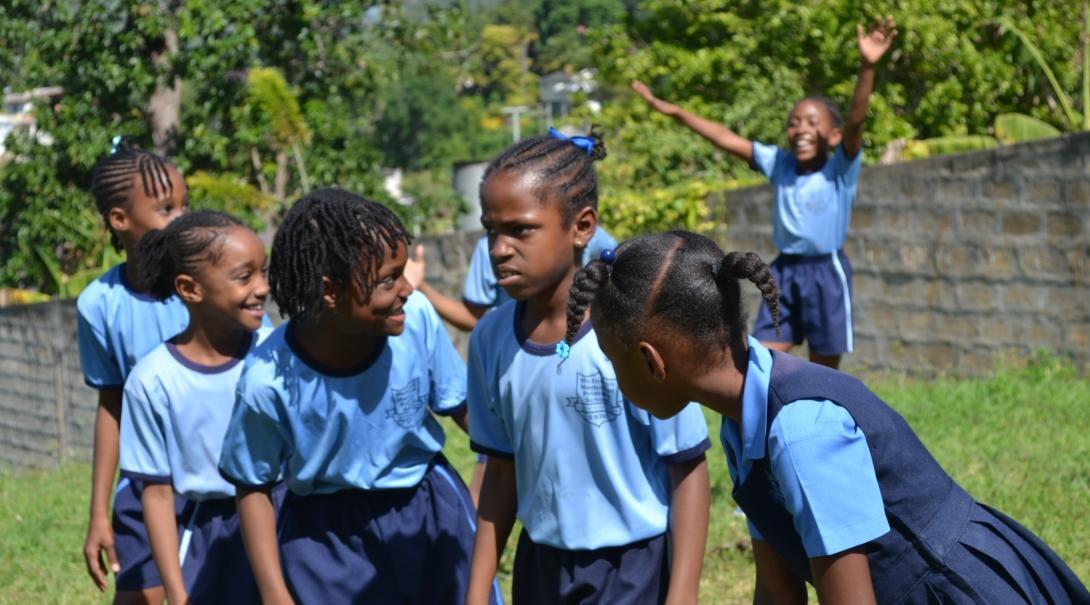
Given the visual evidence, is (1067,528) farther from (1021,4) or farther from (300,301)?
(1021,4)

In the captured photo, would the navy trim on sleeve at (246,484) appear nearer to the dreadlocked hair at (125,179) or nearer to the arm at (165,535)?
the arm at (165,535)

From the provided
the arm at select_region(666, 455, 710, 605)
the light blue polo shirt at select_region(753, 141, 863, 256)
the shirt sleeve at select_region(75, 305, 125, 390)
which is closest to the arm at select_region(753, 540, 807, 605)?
the arm at select_region(666, 455, 710, 605)

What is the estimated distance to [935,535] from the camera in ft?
8.23

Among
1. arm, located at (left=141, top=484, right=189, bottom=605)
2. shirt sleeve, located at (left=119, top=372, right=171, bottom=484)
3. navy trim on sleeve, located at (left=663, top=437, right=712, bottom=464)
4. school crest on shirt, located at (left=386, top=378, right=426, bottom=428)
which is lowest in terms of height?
arm, located at (left=141, top=484, right=189, bottom=605)

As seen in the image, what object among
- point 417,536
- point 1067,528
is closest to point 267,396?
point 417,536

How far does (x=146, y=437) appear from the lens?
4016 mm

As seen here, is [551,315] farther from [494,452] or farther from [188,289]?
[188,289]

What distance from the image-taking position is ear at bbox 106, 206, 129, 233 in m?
4.71

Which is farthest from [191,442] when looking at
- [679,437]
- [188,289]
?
[679,437]

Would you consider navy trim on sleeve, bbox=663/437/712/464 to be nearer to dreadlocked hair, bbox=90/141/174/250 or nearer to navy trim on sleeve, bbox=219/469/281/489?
navy trim on sleeve, bbox=219/469/281/489

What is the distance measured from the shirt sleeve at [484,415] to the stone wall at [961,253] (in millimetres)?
5725

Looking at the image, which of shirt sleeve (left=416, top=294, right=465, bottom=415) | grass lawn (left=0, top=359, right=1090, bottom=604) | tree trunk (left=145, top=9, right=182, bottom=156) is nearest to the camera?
shirt sleeve (left=416, top=294, right=465, bottom=415)

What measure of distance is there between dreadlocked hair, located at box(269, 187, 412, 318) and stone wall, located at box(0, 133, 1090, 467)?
223 inches

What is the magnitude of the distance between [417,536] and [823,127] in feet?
12.6
